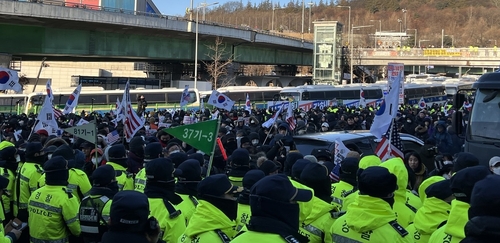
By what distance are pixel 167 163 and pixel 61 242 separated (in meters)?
1.45

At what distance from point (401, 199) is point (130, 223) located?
2988mm

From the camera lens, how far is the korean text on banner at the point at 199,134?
6.79 meters

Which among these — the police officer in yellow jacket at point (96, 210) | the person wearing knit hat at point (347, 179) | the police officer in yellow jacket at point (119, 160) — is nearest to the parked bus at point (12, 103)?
the police officer in yellow jacket at point (119, 160)

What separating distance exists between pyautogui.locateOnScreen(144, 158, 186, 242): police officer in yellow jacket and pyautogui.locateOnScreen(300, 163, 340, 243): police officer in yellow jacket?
107 centimetres

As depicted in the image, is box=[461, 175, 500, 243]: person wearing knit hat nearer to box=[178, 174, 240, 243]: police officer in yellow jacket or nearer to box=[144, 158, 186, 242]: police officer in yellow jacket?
box=[178, 174, 240, 243]: police officer in yellow jacket

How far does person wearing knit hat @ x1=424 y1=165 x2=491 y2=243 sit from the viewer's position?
4.13 m

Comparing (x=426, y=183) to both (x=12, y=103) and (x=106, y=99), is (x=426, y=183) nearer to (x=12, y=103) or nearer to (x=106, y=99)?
(x=106, y=99)

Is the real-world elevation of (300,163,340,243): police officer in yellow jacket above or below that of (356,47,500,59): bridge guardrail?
below

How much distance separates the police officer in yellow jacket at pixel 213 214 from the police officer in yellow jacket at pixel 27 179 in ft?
11.7

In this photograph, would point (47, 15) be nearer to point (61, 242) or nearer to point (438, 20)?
point (61, 242)

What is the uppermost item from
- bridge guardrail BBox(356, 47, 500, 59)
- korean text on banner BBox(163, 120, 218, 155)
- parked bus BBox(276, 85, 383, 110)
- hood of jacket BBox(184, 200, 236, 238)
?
bridge guardrail BBox(356, 47, 500, 59)

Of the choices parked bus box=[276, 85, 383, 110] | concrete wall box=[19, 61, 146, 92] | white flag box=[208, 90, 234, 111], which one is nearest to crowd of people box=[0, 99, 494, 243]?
white flag box=[208, 90, 234, 111]

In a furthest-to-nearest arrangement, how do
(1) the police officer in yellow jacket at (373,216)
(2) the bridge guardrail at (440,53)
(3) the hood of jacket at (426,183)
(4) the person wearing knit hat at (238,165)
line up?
(2) the bridge guardrail at (440,53)
(4) the person wearing knit hat at (238,165)
(3) the hood of jacket at (426,183)
(1) the police officer in yellow jacket at (373,216)

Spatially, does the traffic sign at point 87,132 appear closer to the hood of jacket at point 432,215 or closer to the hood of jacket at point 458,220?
the hood of jacket at point 432,215
